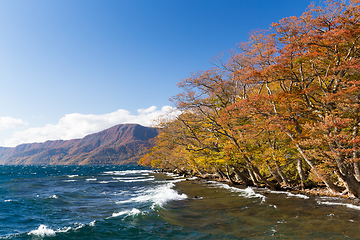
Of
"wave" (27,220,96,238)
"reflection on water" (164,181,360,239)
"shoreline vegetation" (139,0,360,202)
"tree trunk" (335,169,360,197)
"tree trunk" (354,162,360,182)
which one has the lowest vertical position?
"wave" (27,220,96,238)

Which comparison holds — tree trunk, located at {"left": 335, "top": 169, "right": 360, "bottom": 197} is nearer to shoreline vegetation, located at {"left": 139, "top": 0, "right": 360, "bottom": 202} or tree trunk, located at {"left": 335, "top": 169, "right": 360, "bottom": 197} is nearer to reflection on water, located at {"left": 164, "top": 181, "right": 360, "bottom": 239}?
shoreline vegetation, located at {"left": 139, "top": 0, "right": 360, "bottom": 202}

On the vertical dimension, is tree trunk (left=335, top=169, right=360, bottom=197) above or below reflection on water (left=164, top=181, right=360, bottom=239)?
above

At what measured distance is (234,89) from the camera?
2270cm

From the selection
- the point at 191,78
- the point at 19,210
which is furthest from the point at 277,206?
the point at 19,210

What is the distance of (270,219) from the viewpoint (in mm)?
11406

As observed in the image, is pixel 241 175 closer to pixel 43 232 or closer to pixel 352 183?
pixel 352 183

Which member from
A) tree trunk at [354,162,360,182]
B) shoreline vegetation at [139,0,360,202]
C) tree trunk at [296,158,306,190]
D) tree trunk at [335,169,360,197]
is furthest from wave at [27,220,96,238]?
tree trunk at [296,158,306,190]

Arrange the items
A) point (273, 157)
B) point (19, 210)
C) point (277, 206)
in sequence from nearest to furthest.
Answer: point (277, 206) → point (19, 210) → point (273, 157)

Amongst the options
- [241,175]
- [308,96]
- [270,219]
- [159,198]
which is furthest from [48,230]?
[241,175]

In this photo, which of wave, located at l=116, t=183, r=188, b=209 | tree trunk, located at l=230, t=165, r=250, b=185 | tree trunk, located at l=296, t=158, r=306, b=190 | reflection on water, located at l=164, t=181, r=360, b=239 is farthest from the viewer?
tree trunk, located at l=230, t=165, r=250, b=185

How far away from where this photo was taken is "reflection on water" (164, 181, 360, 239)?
906 cm

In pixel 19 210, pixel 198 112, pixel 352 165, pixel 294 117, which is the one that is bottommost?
pixel 19 210

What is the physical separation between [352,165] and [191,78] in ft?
52.6

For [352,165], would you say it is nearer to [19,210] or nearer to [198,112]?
[198,112]
